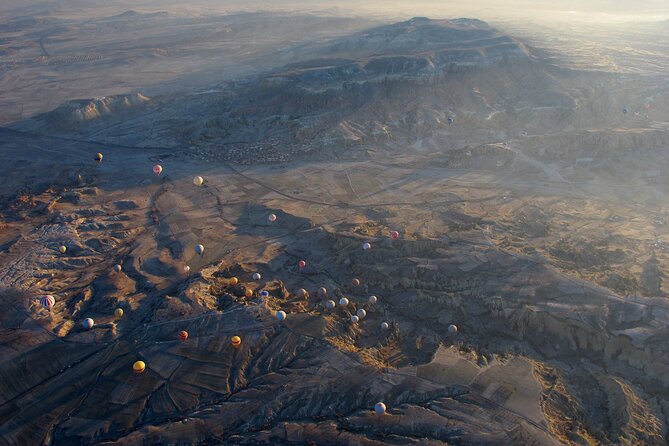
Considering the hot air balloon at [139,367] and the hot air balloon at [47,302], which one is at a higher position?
the hot air balloon at [47,302]

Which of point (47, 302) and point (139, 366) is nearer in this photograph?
point (139, 366)

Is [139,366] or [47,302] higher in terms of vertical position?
[47,302]

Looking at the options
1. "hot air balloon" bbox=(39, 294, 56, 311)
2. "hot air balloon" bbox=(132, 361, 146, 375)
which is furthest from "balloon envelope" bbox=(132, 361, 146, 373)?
"hot air balloon" bbox=(39, 294, 56, 311)

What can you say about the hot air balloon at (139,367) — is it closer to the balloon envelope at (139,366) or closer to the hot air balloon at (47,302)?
the balloon envelope at (139,366)

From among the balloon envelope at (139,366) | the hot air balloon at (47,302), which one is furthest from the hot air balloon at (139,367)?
the hot air balloon at (47,302)

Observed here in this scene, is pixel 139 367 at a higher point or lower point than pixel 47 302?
lower

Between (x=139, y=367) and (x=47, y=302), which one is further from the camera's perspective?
(x=47, y=302)

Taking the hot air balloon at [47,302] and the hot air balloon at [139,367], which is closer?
the hot air balloon at [139,367]

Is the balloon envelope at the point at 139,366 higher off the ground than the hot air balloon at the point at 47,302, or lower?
lower

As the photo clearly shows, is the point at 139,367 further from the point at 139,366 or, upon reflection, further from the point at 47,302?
the point at 47,302

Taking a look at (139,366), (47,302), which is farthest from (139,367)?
(47,302)

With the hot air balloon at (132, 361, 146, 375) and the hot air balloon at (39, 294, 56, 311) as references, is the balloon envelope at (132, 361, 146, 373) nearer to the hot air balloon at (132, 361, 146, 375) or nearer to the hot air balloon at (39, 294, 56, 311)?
the hot air balloon at (132, 361, 146, 375)

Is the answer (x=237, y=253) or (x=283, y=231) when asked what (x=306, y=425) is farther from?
(x=283, y=231)
